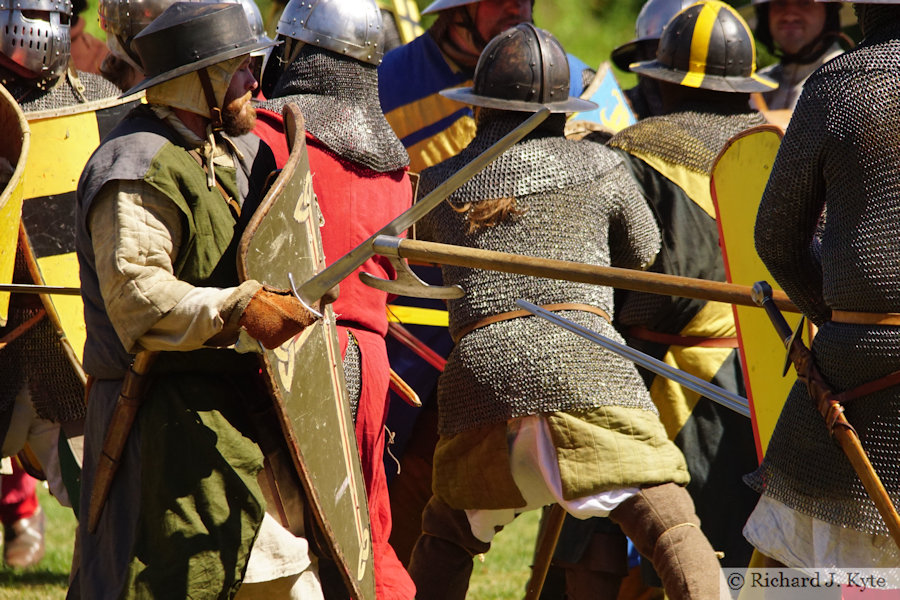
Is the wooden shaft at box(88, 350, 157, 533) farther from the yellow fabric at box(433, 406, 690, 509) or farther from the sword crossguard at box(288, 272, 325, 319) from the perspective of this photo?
the yellow fabric at box(433, 406, 690, 509)

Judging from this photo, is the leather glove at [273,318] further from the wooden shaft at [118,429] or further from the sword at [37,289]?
the sword at [37,289]

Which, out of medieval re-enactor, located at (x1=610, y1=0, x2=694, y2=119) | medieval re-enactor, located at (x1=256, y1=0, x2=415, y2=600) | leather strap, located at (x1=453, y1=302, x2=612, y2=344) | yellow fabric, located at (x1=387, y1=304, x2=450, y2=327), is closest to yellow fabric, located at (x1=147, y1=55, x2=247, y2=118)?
medieval re-enactor, located at (x1=256, y1=0, x2=415, y2=600)

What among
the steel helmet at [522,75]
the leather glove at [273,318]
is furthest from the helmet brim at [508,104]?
the leather glove at [273,318]

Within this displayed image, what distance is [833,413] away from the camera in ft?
9.43

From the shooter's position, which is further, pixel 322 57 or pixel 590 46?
pixel 590 46

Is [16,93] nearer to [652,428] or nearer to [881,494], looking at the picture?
[652,428]

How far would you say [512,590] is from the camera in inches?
220

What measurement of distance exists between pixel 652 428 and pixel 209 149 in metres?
1.59

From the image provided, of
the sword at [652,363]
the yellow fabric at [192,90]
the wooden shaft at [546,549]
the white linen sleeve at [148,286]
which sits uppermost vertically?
the yellow fabric at [192,90]

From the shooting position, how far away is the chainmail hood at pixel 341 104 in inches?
153

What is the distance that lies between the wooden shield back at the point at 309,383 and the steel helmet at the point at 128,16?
56.8 inches

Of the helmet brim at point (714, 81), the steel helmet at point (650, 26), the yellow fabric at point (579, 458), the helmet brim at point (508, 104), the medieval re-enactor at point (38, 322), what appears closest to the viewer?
the yellow fabric at point (579, 458)

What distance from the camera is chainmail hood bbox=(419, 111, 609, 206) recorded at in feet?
12.8

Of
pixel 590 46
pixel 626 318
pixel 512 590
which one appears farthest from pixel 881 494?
pixel 590 46
